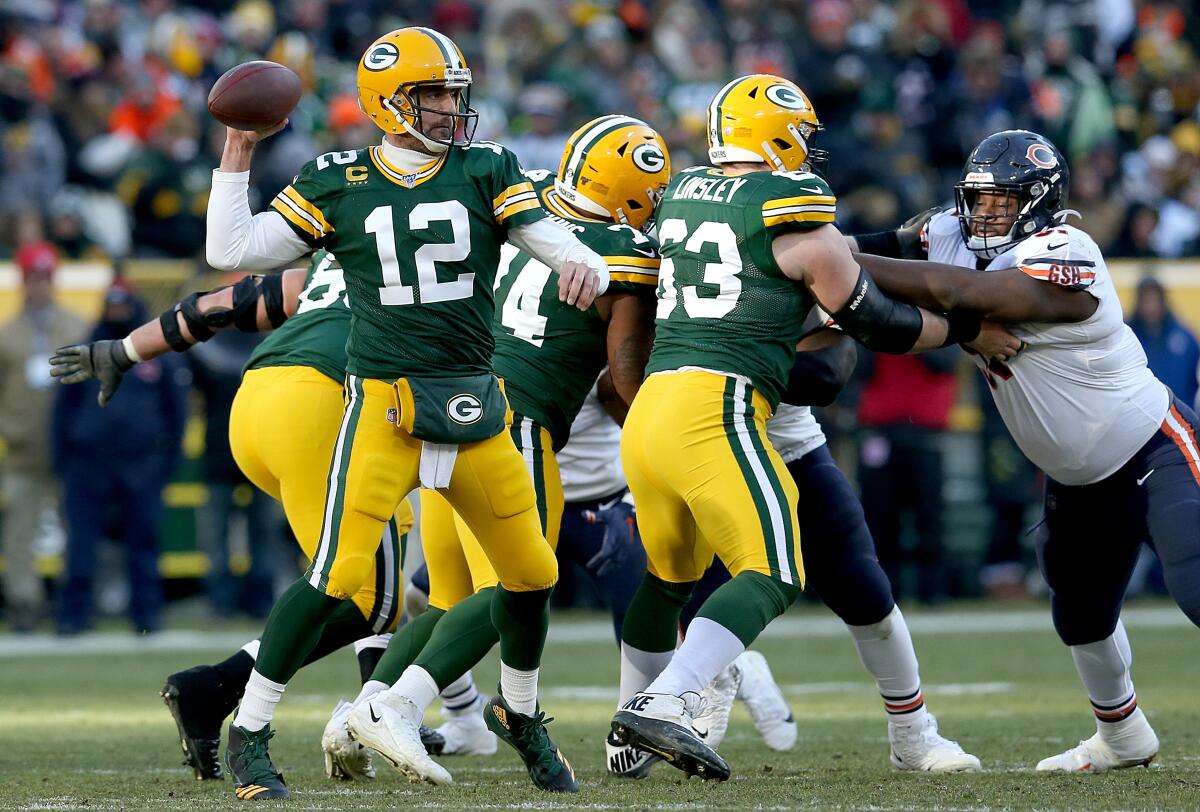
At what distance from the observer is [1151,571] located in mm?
12602

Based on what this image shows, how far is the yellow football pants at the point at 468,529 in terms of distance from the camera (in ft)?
17.9

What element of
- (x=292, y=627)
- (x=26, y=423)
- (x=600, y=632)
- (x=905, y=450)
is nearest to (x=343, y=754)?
(x=292, y=627)

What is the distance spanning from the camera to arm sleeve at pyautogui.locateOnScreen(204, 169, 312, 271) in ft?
15.7

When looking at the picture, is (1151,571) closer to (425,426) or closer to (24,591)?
(24,591)

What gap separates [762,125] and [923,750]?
6.15 ft

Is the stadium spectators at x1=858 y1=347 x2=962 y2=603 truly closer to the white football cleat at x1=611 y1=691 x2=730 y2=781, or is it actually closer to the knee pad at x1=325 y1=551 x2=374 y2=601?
the white football cleat at x1=611 y1=691 x2=730 y2=781

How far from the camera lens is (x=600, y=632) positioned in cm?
1074

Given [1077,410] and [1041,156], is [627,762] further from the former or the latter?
[1041,156]

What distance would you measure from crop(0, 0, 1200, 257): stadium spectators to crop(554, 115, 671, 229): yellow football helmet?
642 cm

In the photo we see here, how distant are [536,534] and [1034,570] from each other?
850cm

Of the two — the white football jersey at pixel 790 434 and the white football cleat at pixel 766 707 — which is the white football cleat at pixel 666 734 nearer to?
the white football jersey at pixel 790 434

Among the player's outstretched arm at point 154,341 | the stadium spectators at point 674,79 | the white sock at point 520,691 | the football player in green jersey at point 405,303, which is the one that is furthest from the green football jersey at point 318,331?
the stadium spectators at point 674,79

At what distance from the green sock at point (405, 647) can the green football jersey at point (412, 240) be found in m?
0.98

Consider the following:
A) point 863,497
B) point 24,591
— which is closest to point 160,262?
point 24,591
